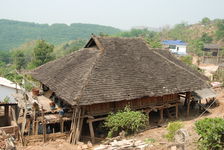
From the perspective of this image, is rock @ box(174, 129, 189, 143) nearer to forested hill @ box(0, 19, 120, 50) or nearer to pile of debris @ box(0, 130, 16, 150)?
pile of debris @ box(0, 130, 16, 150)

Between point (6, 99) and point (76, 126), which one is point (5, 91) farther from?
point (76, 126)

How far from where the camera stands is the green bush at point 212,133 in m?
8.55

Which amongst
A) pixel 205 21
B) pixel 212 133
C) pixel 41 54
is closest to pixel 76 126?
pixel 212 133

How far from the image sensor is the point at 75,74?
1555 centimetres

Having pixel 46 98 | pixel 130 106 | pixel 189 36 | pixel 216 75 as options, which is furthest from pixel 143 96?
pixel 189 36

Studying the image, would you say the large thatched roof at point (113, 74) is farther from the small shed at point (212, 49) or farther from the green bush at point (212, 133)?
the small shed at point (212, 49)

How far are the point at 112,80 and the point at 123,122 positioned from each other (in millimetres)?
2690

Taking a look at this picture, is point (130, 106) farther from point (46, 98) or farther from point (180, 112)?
point (46, 98)

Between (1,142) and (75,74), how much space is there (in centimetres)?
599

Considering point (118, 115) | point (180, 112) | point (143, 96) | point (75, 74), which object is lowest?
point (180, 112)

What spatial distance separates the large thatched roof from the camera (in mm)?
13914

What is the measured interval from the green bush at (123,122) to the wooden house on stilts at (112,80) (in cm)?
82

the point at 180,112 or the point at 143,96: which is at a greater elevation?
the point at 143,96

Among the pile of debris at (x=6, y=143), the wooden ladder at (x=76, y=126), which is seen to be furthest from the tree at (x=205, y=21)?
the pile of debris at (x=6, y=143)
